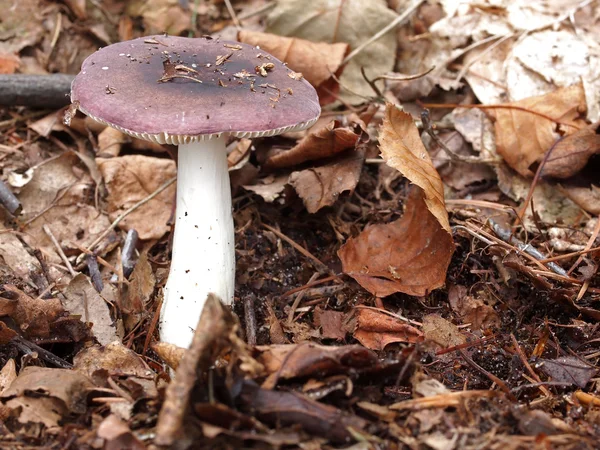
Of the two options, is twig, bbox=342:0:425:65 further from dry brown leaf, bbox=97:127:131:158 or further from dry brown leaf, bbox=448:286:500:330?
dry brown leaf, bbox=448:286:500:330

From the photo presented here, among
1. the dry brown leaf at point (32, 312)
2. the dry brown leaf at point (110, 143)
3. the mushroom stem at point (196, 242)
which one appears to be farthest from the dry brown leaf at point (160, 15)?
the dry brown leaf at point (32, 312)

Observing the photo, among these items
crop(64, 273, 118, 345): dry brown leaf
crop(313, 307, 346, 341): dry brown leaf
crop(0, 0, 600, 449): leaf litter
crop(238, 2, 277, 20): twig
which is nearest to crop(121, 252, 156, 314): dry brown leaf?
crop(0, 0, 600, 449): leaf litter

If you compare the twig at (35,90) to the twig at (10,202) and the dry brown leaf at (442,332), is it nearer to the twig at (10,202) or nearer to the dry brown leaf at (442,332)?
the twig at (10,202)

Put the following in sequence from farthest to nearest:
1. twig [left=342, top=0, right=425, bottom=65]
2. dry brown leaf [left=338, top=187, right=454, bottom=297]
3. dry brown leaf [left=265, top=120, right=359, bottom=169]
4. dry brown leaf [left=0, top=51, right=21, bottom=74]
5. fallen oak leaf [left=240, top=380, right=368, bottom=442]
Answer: twig [left=342, top=0, right=425, bottom=65] < dry brown leaf [left=0, top=51, right=21, bottom=74] < dry brown leaf [left=265, top=120, right=359, bottom=169] < dry brown leaf [left=338, top=187, right=454, bottom=297] < fallen oak leaf [left=240, top=380, right=368, bottom=442]

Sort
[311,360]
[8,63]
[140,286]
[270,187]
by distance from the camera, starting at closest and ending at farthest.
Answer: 1. [311,360]
2. [140,286]
3. [270,187]
4. [8,63]

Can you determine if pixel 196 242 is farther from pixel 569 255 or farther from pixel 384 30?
pixel 384 30

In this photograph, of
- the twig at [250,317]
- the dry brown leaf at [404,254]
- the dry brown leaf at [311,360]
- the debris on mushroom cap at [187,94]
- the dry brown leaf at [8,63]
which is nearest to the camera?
the dry brown leaf at [311,360]

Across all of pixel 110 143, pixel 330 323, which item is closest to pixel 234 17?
pixel 110 143
